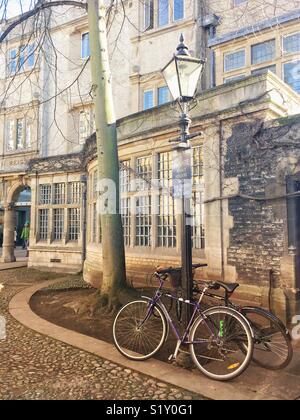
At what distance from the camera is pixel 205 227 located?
7.43m

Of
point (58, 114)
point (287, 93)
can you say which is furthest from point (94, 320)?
point (58, 114)

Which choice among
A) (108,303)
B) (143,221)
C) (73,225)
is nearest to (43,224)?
(73,225)

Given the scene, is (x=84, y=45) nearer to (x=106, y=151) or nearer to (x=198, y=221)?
(x=106, y=151)

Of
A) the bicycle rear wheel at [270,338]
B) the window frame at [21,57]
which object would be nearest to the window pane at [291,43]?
the window frame at [21,57]

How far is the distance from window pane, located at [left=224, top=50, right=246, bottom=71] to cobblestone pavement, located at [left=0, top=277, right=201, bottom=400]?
9.98 metres

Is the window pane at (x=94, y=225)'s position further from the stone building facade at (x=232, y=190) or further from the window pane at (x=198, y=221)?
the window pane at (x=198, y=221)

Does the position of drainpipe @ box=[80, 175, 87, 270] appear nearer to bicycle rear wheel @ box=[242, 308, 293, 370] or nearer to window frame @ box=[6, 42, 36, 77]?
window frame @ box=[6, 42, 36, 77]

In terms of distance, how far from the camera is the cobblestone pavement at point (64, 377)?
338cm

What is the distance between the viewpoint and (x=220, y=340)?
392 centimetres

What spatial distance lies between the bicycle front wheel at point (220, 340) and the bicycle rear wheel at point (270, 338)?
180 mm

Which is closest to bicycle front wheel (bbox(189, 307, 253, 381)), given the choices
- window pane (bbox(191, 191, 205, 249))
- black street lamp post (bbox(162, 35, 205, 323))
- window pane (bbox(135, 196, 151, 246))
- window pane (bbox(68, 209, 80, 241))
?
black street lamp post (bbox(162, 35, 205, 323))

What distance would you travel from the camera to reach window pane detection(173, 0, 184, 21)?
13014 mm

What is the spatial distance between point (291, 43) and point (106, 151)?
7238 mm
